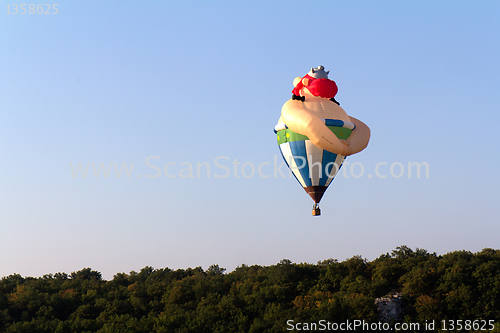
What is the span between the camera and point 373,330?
136 feet

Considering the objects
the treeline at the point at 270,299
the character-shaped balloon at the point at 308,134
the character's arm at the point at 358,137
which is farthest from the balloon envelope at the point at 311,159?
the treeline at the point at 270,299

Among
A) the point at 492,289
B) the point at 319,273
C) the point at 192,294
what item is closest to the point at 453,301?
the point at 492,289

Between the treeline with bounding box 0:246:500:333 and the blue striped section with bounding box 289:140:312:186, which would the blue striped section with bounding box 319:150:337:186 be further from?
the treeline with bounding box 0:246:500:333

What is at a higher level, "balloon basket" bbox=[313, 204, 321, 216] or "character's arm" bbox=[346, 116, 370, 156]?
"character's arm" bbox=[346, 116, 370, 156]

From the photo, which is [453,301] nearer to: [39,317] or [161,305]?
[161,305]

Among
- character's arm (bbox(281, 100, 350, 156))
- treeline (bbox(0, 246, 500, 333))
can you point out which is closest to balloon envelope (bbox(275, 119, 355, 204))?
character's arm (bbox(281, 100, 350, 156))

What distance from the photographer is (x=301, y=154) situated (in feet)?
130

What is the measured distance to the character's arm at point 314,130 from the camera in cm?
3631

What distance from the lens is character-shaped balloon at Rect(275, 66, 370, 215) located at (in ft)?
123

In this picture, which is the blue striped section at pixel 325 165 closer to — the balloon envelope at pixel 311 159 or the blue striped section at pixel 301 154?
the balloon envelope at pixel 311 159

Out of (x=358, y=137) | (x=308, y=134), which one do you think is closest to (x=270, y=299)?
(x=358, y=137)

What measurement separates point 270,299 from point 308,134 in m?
17.7

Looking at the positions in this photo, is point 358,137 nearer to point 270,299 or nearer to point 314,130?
point 314,130

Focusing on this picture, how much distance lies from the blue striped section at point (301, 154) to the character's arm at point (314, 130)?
2.07 metres
